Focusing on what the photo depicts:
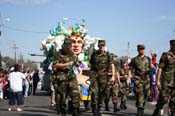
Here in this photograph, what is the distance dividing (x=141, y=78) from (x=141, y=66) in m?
0.32

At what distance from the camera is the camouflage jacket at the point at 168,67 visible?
36.6ft

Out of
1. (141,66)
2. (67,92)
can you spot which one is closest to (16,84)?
(67,92)

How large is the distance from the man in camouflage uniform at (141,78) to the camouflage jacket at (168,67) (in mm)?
1147

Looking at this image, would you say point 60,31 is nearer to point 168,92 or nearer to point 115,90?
→ point 115,90

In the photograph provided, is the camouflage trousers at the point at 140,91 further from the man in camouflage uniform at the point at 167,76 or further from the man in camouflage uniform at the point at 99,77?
the man in camouflage uniform at the point at 167,76

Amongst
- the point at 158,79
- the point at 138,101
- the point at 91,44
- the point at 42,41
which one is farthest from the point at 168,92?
the point at 42,41

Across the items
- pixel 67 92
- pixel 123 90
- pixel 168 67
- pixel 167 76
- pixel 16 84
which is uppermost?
pixel 168 67

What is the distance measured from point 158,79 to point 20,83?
22.4 ft

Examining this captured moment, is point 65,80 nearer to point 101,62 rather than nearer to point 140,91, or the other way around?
point 101,62

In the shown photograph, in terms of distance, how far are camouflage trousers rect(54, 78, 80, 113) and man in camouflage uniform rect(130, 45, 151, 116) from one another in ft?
5.73

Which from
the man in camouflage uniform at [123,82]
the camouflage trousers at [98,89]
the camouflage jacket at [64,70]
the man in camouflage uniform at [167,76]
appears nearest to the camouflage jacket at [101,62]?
the camouflage trousers at [98,89]

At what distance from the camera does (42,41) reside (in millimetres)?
26500

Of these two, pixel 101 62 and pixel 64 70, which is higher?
pixel 101 62

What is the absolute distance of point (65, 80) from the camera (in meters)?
11.4
